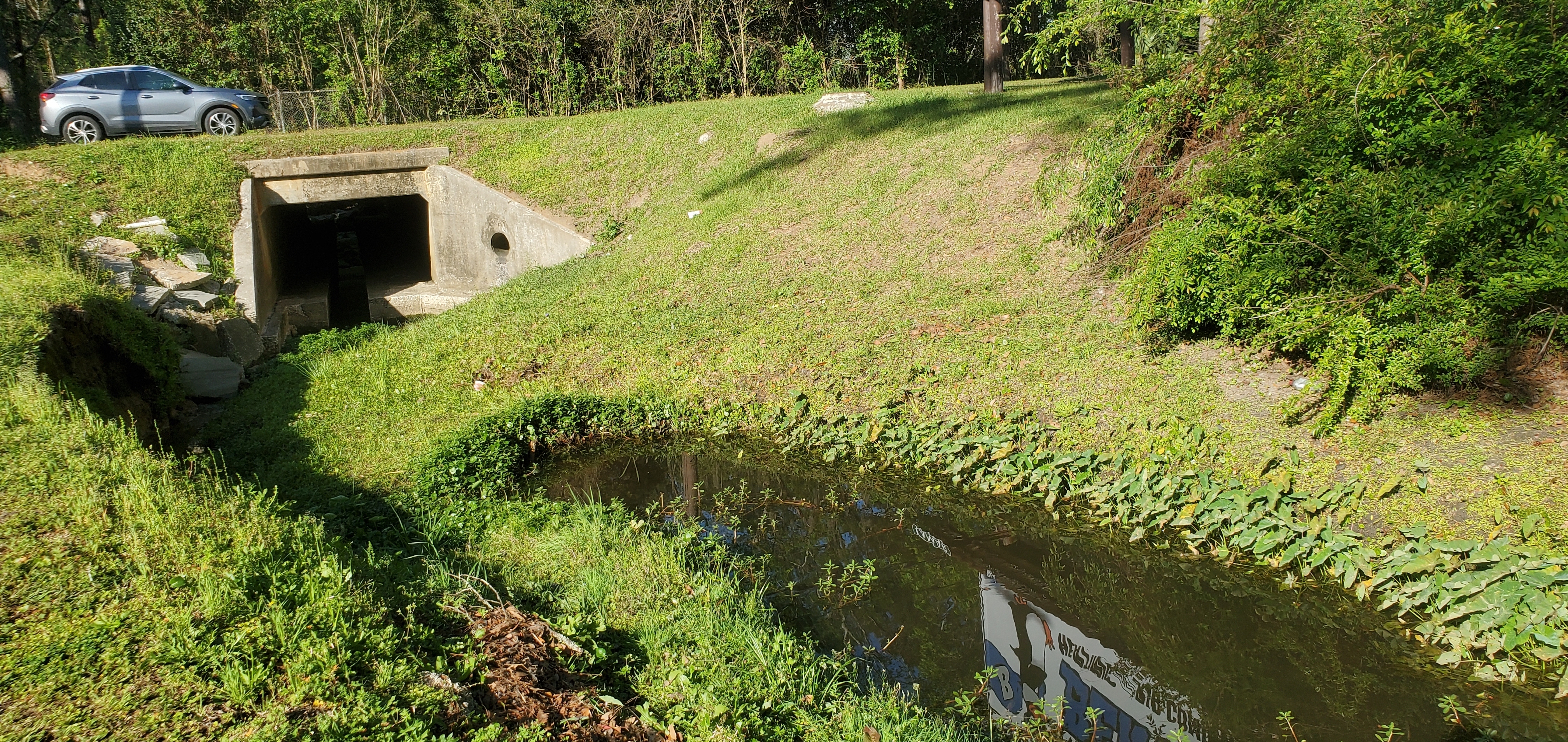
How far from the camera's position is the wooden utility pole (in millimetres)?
14992

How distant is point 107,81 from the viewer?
16.1m

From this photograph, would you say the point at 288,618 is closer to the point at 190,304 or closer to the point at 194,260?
the point at 190,304

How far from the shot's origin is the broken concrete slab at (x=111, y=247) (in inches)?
446

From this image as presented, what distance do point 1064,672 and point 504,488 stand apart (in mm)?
4343

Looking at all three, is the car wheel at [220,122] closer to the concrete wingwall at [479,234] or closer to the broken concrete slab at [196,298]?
the concrete wingwall at [479,234]

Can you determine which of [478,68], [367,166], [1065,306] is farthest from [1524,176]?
[478,68]

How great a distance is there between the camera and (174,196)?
13445 millimetres

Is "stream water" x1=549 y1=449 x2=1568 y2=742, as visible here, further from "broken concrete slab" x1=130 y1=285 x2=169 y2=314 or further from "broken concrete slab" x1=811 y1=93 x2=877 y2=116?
A: "broken concrete slab" x1=811 y1=93 x2=877 y2=116

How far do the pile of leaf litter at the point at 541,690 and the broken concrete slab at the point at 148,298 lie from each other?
8070mm

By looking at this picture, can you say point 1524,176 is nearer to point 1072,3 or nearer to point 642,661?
point 1072,3

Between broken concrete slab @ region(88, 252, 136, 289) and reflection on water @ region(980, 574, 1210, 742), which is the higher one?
broken concrete slab @ region(88, 252, 136, 289)

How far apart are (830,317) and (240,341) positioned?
725cm

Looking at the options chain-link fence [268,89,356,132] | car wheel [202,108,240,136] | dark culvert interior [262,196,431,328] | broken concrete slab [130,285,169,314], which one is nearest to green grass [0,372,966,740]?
broken concrete slab [130,285,169,314]

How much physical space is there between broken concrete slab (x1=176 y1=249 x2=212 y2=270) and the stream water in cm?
851
